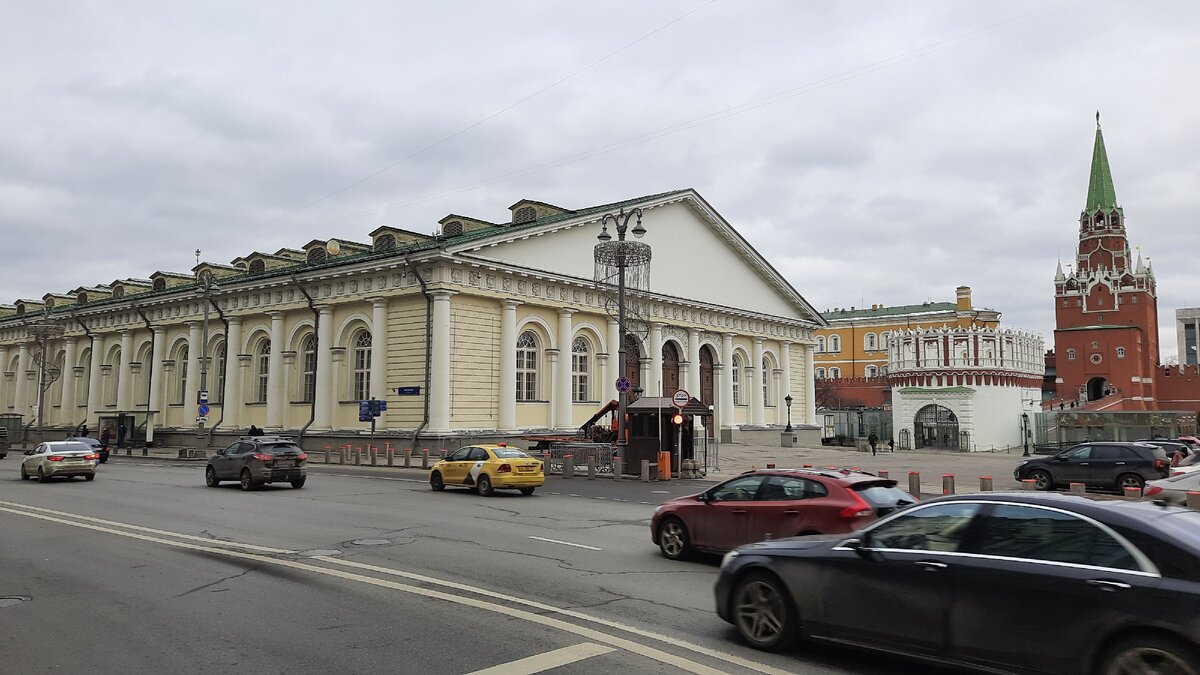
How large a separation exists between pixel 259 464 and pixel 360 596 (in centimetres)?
1467

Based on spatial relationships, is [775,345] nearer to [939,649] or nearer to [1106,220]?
[1106,220]

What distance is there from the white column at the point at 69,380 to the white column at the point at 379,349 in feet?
114

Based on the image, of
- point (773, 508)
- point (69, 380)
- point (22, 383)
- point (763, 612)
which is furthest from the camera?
point (22, 383)

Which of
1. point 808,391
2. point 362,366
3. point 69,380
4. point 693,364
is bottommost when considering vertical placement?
point 808,391

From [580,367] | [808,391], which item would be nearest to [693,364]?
[580,367]

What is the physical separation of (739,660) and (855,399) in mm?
84419

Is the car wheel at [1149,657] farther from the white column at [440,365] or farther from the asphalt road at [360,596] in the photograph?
the white column at [440,365]

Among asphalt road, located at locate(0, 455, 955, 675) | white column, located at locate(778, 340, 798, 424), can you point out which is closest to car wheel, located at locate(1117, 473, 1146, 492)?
asphalt road, located at locate(0, 455, 955, 675)

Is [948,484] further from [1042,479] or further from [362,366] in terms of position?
[362,366]


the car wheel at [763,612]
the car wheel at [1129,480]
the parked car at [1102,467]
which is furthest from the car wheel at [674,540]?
the car wheel at [1129,480]

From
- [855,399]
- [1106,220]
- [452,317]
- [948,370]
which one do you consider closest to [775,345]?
[948,370]

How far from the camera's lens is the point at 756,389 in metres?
52.8

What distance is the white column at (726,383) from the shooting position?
4972cm

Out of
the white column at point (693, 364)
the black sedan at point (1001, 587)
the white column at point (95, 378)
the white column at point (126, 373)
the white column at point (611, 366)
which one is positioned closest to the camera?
the black sedan at point (1001, 587)
